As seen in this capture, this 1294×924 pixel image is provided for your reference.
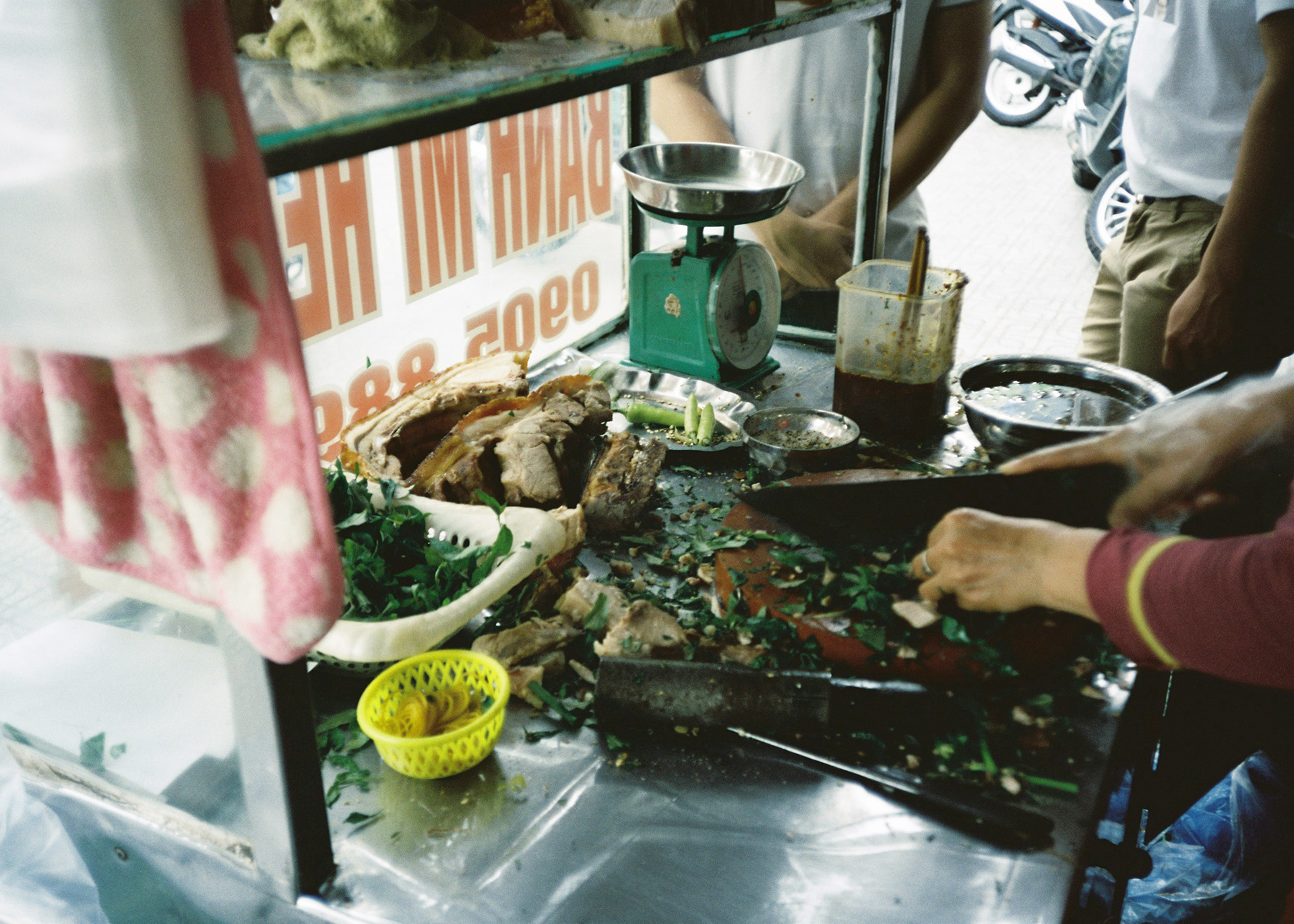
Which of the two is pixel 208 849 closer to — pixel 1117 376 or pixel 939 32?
pixel 1117 376

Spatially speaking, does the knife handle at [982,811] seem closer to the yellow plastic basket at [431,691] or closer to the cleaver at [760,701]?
the cleaver at [760,701]

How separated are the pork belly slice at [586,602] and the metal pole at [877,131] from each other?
1854 mm

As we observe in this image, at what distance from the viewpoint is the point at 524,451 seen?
2070 mm

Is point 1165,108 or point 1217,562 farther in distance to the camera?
point 1165,108

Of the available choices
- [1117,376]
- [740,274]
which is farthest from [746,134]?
[1117,376]

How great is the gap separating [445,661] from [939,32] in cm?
296

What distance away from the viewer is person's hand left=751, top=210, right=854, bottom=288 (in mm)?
3361

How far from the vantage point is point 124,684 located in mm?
1408

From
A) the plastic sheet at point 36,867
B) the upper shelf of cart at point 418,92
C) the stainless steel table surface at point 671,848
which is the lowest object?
the plastic sheet at point 36,867

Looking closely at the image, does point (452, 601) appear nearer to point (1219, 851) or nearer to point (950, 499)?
point (950, 499)

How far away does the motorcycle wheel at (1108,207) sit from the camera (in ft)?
23.6

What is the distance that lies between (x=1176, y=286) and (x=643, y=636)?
8.12 ft

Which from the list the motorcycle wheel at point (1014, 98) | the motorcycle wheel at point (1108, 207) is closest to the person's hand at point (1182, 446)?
the motorcycle wheel at point (1108, 207)

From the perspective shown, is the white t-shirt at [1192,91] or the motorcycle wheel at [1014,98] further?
the motorcycle wheel at [1014,98]
